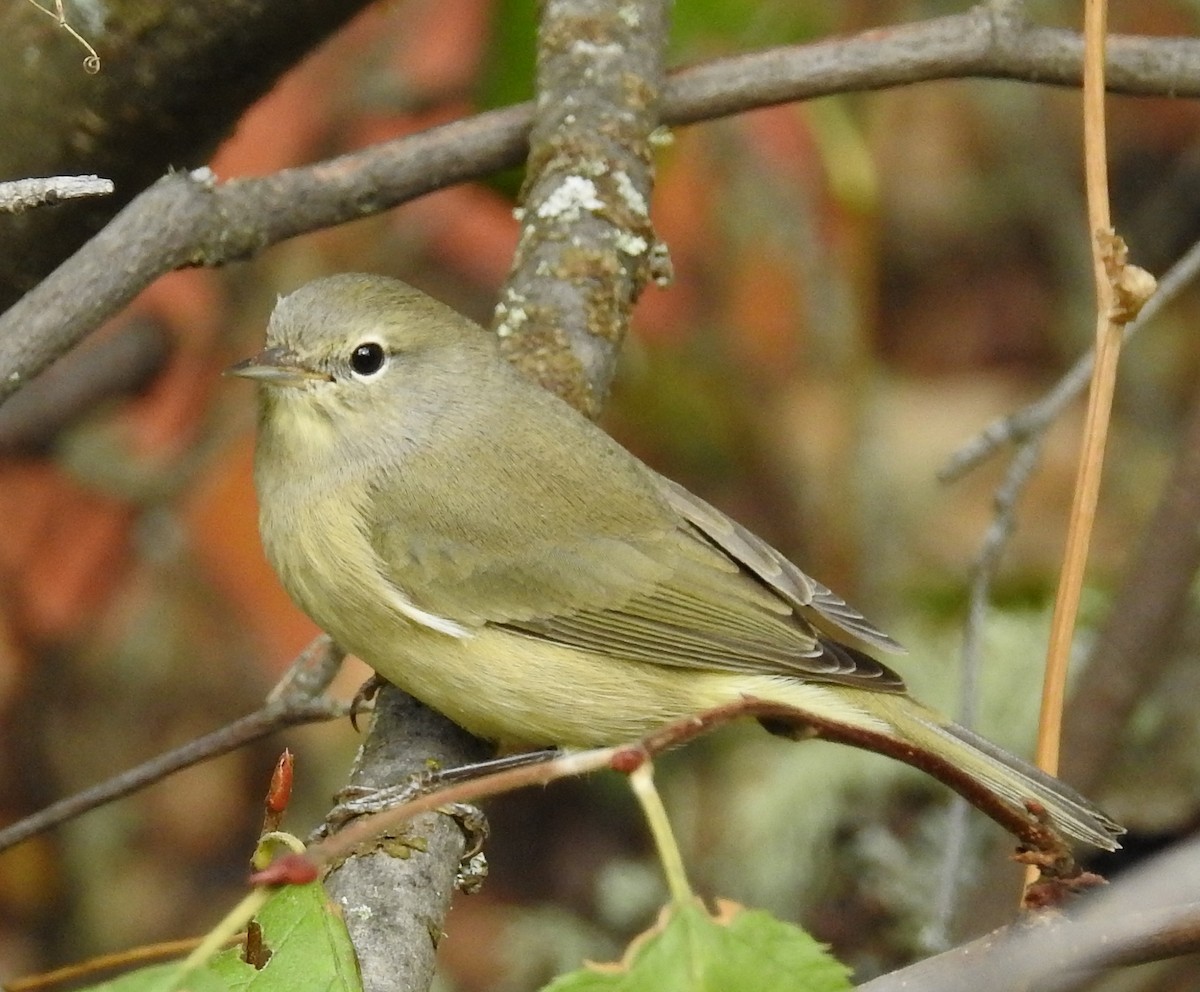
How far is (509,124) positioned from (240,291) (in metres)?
→ 2.02

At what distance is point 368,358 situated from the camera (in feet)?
10.9

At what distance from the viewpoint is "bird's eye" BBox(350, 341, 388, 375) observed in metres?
3.30

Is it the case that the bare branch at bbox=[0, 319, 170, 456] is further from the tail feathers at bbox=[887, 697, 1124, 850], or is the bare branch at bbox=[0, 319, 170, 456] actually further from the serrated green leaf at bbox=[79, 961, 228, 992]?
the serrated green leaf at bbox=[79, 961, 228, 992]

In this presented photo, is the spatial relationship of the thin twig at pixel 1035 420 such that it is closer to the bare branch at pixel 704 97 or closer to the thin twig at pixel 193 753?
the bare branch at pixel 704 97

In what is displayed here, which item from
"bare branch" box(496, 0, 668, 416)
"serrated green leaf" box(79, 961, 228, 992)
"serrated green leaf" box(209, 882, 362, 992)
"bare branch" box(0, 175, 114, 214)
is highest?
"bare branch" box(496, 0, 668, 416)

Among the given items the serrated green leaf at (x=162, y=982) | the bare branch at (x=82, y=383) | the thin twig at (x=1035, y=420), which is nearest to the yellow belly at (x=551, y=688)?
the thin twig at (x=1035, y=420)

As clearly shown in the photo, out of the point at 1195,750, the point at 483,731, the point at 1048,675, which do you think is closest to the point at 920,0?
the point at 1195,750

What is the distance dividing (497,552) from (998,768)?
3.44 feet

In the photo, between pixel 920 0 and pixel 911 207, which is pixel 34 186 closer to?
pixel 920 0

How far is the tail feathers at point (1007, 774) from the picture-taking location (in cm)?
273

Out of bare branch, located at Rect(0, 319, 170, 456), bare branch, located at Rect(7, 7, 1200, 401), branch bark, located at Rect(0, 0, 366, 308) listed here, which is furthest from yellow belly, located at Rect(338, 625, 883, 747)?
bare branch, located at Rect(0, 319, 170, 456)

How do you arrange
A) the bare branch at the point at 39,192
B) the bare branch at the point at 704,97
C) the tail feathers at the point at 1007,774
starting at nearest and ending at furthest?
the bare branch at the point at 39,192 < the tail feathers at the point at 1007,774 < the bare branch at the point at 704,97

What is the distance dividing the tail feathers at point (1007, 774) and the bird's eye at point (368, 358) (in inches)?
50.0

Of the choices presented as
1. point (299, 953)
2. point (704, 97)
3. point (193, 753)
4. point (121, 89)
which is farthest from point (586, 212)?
point (299, 953)
